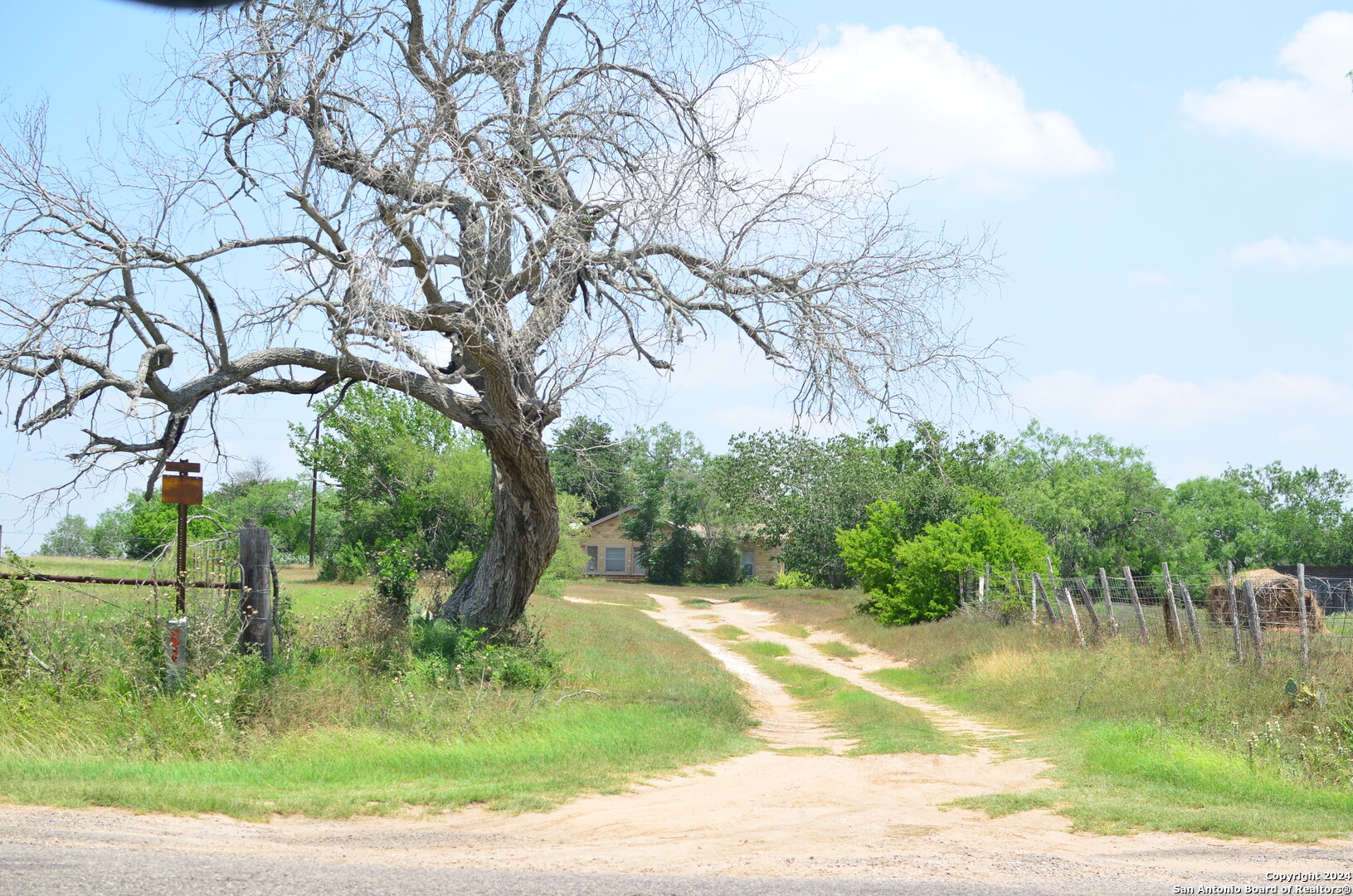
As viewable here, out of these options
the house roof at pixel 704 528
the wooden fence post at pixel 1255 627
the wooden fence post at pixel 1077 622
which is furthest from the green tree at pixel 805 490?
the wooden fence post at pixel 1255 627

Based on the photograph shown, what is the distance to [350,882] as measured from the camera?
5996 millimetres

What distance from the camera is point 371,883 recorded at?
5.98 metres

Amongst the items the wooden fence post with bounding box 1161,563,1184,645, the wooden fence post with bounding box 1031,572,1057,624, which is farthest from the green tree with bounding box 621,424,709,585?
the wooden fence post with bounding box 1161,563,1184,645

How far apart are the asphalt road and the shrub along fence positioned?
7.37 m

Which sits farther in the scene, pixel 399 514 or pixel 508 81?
pixel 399 514

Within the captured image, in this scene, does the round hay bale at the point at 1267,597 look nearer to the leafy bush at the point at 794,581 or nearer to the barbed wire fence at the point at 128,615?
the barbed wire fence at the point at 128,615

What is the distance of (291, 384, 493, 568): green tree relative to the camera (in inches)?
1585

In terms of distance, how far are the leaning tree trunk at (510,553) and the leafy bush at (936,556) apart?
48.6 feet

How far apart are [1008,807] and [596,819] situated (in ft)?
11.3

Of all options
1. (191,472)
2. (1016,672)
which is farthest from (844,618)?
(191,472)

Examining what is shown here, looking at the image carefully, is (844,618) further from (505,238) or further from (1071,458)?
(1071,458)

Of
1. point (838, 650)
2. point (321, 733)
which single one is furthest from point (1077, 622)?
point (321, 733)

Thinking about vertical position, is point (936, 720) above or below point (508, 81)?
below

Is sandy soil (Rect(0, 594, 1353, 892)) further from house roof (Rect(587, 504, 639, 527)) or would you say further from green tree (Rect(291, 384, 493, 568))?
house roof (Rect(587, 504, 639, 527))
